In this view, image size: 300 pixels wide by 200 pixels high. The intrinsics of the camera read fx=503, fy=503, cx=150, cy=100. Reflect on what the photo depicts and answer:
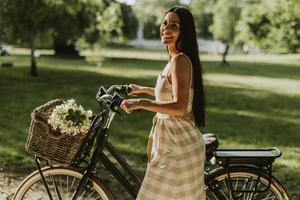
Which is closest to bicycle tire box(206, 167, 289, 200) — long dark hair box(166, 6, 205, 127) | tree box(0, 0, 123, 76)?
long dark hair box(166, 6, 205, 127)

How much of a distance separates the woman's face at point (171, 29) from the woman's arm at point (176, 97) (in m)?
0.19

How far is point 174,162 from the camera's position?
11.4 ft

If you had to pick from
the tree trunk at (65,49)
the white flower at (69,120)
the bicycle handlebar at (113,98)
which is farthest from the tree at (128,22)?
the white flower at (69,120)

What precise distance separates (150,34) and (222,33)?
3517 centimetres

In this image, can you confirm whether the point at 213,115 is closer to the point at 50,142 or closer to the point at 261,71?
the point at 50,142

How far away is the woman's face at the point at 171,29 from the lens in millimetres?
3418

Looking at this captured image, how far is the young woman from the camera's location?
11.1 ft

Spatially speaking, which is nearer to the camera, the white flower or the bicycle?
the white flower

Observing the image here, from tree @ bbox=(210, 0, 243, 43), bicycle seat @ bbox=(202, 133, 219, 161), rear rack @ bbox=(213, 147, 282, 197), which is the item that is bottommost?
tree @ bbox=(210, 0, 243, 43)

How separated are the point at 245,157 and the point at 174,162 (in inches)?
24.1

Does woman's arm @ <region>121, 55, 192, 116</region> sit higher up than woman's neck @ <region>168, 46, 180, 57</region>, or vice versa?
woman's neck @ <region>168, 46, 180, 57</region>

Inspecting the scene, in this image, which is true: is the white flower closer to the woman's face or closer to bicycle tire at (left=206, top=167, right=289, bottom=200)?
the woman's face

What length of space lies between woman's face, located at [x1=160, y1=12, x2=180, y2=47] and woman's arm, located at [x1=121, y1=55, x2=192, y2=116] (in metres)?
0.19

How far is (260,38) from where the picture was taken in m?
28.1
